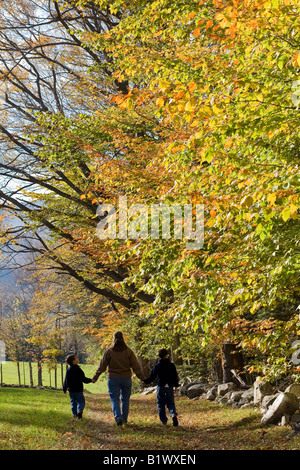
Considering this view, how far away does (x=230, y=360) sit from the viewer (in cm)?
1588

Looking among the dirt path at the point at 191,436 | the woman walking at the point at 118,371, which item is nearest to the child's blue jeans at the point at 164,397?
the dirt path at the point at 191,436

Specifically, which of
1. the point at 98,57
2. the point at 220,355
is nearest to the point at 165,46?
the point at 98,57

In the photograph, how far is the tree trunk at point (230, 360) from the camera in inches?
614

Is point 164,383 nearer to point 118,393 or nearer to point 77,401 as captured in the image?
point 118,393

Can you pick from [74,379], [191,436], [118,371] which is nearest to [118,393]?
[118,371]

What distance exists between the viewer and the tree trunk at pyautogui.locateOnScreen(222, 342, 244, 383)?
51.1 feet

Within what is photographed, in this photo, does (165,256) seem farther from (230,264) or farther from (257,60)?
(257,60)

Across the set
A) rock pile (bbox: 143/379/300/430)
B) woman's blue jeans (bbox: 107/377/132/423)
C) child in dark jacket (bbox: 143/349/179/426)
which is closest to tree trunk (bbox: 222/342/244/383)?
rock pile (bbox: 143/379/300/430)

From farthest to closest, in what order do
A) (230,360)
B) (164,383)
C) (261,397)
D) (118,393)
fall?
(230,360)
(261,397)
(164,383)
(118,393)

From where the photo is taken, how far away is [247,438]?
8.66 m

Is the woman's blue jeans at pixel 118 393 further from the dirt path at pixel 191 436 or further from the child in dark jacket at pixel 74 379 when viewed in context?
the child in dark jacket at pixel 74 379

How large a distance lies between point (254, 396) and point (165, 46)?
33.2ft

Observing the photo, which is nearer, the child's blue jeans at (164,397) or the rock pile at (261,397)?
the rock pile at (261,397)

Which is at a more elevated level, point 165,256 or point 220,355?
point 165,256
